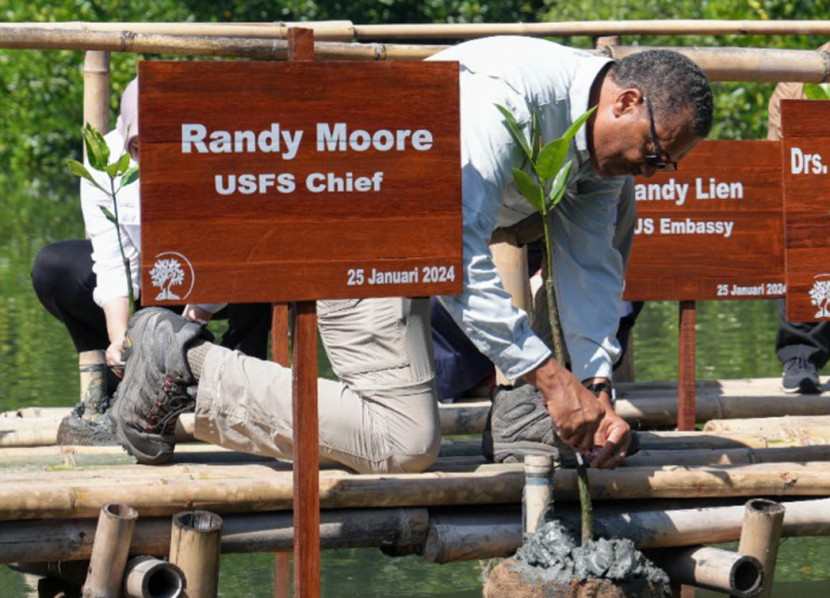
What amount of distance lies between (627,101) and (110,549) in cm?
161

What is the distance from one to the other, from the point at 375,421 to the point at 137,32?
1.50 metres

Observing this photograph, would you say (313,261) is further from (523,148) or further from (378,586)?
(378,586)

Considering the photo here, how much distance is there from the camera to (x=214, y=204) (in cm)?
366

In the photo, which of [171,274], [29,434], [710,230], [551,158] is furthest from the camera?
[710,230]

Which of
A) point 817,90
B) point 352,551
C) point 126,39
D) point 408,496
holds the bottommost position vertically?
point 352,551

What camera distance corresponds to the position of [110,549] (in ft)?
12.6

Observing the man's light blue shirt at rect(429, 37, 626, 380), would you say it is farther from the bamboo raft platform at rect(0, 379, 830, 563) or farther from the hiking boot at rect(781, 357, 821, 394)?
the hiking boot at rect(781, 357, 821, 394)

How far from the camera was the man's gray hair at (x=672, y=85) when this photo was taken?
13.3 feet

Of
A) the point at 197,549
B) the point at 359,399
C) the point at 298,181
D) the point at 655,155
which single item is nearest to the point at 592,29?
the point at 655,155

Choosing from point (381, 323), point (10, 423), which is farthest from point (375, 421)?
point (10, 423)

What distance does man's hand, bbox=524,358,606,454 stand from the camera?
3988 mm

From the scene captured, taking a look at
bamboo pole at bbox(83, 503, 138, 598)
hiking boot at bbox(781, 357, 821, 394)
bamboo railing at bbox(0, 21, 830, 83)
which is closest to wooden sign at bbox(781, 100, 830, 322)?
bamboo railing at bbox(0, 21, 830, 83)

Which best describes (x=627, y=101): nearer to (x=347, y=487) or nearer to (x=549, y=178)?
(x=549, y=178)

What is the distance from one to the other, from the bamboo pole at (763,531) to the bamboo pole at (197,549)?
1345 millimetres
